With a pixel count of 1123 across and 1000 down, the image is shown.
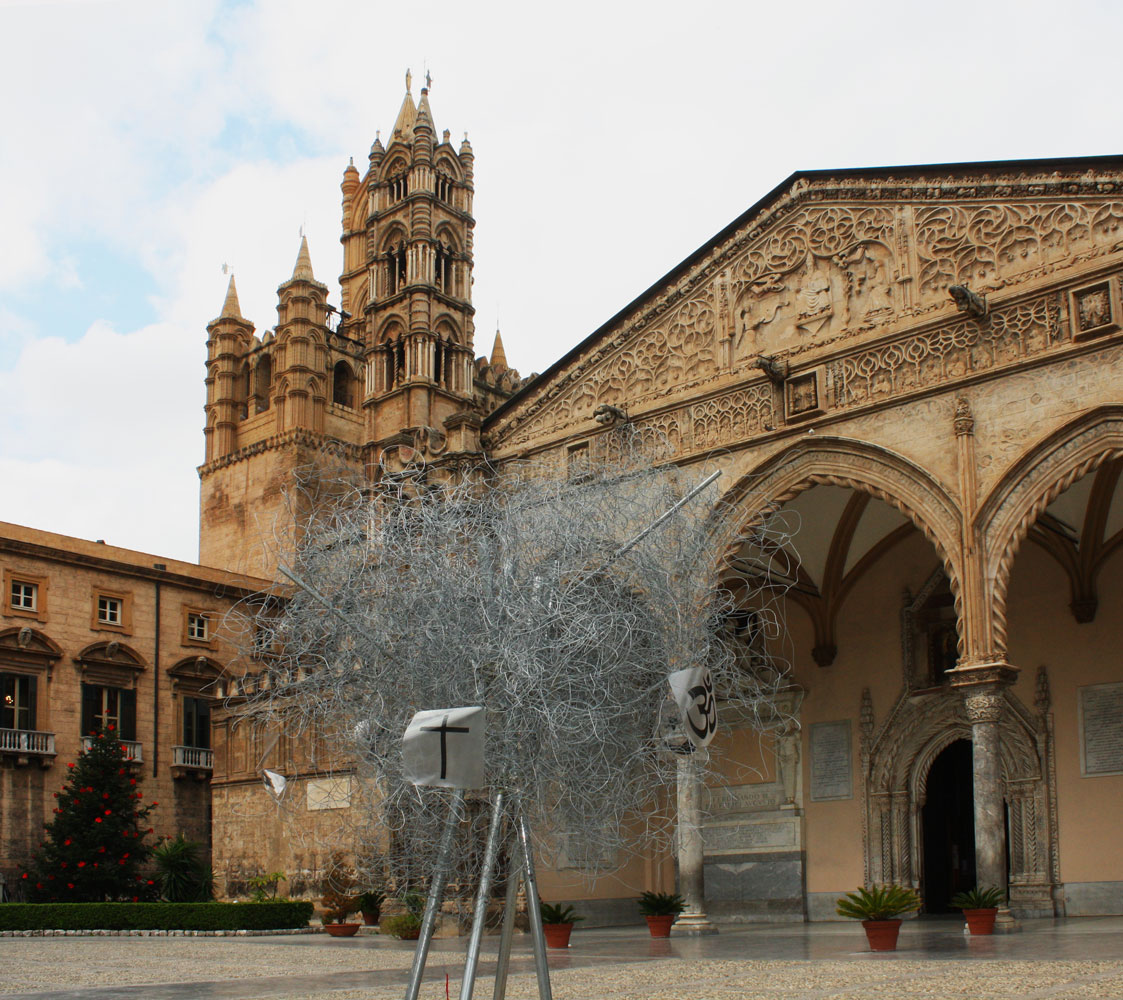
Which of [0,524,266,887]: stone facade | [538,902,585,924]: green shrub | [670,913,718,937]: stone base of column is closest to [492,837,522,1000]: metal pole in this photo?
[538,902,585,924]: green shrub

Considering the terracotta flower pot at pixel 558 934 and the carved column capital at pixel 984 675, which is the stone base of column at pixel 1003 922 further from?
the terracotta flower pot at pixel 558 934

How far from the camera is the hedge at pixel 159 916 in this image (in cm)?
2208

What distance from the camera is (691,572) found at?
32.1ft

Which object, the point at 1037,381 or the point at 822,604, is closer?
the point at 1037,381

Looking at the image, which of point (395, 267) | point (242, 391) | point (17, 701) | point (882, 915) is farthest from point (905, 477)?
point (242, 391)

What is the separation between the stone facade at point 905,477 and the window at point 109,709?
28.6 feet

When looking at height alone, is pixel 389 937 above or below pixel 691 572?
below

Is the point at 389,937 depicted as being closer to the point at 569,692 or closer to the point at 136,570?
the point at 569,692

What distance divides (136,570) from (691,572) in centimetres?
2926

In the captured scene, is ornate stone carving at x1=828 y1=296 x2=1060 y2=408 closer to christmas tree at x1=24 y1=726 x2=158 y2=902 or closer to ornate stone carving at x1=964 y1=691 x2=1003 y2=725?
ornate stone carving at x1=964 y1=691 x2=1003 y2=725

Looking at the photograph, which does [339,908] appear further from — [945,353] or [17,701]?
[17,701]

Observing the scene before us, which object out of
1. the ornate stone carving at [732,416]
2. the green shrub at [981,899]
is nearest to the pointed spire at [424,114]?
the ornate stone carving at [732,416]

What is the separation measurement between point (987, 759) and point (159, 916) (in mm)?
14804

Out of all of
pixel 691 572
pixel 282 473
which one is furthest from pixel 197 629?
pixel 691 572
